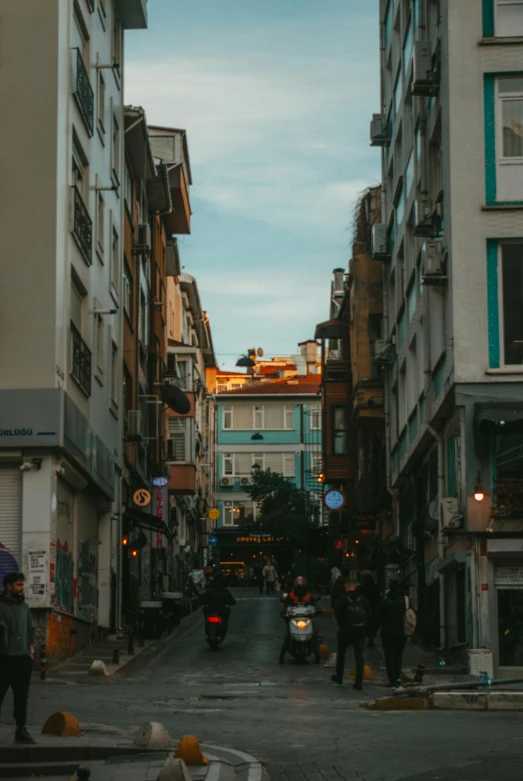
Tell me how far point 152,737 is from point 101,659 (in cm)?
1437

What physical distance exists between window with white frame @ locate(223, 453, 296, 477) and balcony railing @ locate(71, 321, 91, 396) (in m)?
73.6

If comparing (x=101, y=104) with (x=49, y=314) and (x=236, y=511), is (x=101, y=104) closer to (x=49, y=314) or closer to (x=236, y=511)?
(x=49, y=314)

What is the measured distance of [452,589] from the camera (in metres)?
27.2

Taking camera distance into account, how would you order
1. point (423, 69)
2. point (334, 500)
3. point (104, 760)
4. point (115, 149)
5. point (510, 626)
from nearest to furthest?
point (104, 760)
point (510, 626)
point (423, 69)
point (115, 149)
point (334, 500)

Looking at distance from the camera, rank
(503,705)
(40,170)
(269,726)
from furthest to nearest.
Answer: (40,170)
(503,705)
(269,726)

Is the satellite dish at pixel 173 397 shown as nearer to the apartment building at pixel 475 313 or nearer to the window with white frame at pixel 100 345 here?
the window with white frame at pixel 100 345

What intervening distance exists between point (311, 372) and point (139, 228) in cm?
7760

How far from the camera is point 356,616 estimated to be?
21344 mm

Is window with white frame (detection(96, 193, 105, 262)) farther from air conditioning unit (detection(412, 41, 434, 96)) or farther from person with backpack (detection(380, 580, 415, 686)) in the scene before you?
person with backpack (detection(380, 580, 415, 686))

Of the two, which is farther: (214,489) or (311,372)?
(311,372)

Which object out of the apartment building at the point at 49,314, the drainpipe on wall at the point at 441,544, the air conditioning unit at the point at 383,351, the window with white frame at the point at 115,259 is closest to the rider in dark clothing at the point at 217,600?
the apartment building at the point at 49,314

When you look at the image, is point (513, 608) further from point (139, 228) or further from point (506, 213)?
point (139, 228)

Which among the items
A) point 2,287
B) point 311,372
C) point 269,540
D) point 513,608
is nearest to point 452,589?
point 513,608

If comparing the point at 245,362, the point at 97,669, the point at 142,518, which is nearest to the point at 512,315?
the point at 97,669
